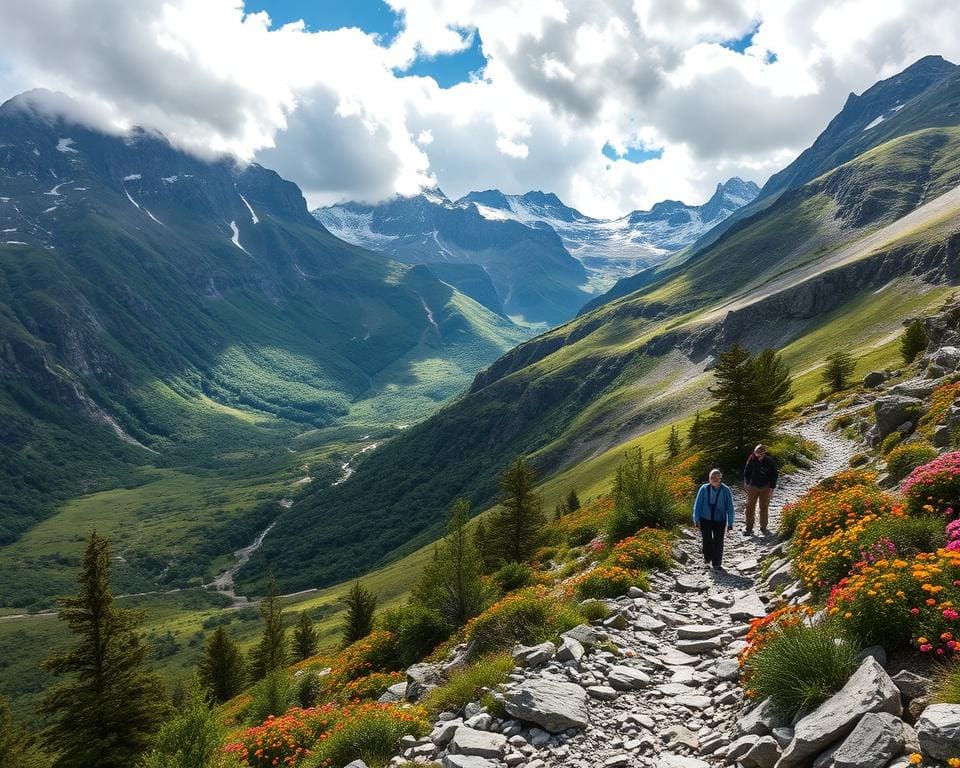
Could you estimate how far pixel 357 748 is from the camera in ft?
35.0

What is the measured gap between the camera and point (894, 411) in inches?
997

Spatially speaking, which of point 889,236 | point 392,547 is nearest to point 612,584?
point 392,547

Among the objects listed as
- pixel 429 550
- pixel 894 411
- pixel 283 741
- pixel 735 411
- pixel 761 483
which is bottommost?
pixel 429 550

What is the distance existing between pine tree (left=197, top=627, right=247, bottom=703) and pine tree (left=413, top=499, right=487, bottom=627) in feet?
147

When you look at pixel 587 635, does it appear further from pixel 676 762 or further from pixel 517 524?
pixel 517 524

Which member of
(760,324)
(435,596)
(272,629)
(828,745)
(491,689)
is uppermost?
(760,324)

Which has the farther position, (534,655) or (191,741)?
(534,655)

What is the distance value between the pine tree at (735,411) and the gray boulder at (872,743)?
24.3 meters

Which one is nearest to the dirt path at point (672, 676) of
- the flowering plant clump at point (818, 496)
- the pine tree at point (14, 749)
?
the flowering plant clump at point (818, 496)

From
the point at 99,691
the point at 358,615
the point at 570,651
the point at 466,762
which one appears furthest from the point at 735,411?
the point at 358,615

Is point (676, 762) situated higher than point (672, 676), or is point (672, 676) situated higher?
point (676, 762)

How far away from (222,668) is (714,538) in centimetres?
5477

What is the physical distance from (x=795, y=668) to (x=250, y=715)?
22619 mm

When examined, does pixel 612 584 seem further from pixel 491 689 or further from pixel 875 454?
pixel 875 454
